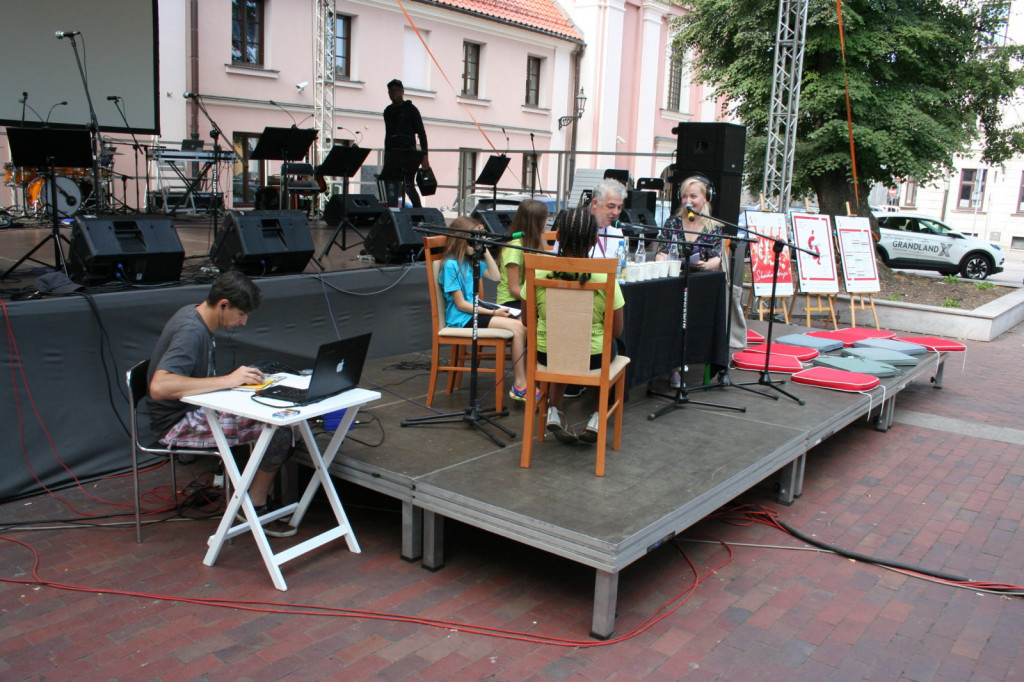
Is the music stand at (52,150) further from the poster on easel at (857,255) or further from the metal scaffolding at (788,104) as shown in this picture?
the metal scaffolding at (788,104)

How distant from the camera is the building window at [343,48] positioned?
1734 centimetres

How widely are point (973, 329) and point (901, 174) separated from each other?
345 centimetres

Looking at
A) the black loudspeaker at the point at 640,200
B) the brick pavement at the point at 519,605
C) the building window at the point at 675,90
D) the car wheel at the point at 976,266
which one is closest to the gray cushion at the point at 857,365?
the brick pavement at the point at 519,605

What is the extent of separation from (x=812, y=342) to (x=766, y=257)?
6.71ft

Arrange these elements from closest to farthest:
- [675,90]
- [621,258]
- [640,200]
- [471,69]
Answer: [621,258] < [640,200] < [471,69] < [675,90]

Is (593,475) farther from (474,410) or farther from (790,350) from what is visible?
(790,350)

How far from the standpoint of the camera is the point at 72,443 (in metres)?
4.38

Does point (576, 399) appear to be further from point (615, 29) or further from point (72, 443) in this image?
point (615, 29)

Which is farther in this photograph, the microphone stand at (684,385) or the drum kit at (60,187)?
the drum kit at (60,187)

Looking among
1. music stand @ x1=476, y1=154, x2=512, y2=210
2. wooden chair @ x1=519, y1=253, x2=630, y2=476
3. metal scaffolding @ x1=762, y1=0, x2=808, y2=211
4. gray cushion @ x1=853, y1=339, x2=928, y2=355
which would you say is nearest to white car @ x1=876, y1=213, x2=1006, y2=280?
metal scaffolding @ x1=762, y1=0, x2=808, y2=211

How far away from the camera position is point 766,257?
8.57 metres

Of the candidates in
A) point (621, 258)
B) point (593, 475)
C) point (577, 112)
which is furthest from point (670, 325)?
point (577, 112)

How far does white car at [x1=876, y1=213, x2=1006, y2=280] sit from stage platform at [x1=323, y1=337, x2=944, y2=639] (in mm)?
13581

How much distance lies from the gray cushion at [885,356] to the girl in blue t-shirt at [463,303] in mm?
3029
